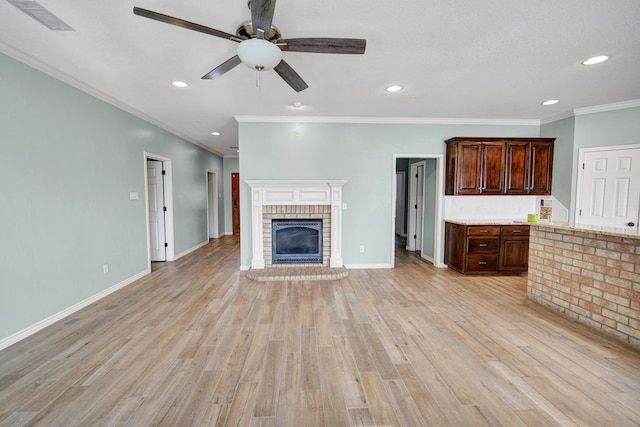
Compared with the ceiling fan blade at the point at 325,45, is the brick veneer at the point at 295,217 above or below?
below

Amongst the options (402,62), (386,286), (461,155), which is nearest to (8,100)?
(402,62)

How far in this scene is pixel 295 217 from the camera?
180 inches

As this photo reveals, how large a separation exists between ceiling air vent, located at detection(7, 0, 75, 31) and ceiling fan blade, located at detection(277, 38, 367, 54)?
1700mm

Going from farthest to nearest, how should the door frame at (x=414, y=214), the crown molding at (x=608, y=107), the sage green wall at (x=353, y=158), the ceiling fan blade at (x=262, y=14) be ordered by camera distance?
the door frame at (x=414, y=214)
the sage green wall at (x=353, y=158)
the crown molding at (x=608, y=107)
the ceiling fan blade at (x=262, y=14)

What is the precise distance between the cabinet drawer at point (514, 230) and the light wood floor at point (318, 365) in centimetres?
127

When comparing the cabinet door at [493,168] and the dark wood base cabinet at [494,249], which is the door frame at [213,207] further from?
the cabinet door at [493,168]

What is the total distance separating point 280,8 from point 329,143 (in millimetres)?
2748

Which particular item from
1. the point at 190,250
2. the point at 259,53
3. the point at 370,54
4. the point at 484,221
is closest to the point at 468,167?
the point at 484,221

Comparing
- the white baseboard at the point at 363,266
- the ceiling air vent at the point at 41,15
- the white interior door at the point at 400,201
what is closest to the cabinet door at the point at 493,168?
the white baseboard at the point at 363,266

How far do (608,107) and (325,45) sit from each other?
4628 mm

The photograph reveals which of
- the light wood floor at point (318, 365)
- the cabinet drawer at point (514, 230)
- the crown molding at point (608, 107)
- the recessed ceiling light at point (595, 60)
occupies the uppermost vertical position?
the recessed ceiling light at point (595, 60)

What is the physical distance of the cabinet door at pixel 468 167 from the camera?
4.39 metres

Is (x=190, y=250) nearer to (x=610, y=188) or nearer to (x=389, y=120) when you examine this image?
(x=389, y=120)

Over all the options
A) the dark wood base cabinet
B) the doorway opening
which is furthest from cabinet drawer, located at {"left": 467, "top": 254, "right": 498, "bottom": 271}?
the doorway opening
